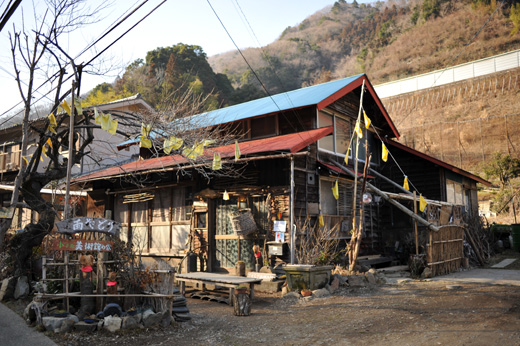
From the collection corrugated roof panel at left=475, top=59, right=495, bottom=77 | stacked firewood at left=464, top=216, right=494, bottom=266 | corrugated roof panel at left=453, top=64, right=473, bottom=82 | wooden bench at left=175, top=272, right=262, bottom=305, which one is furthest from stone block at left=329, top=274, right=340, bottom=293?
corrugated roof panel at left=453, top=64, right=473, bottom=82

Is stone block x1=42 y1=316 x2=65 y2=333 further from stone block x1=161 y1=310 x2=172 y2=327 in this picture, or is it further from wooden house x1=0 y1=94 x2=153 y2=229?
wooden house x1=0 y1=94 x2=153 y2=229

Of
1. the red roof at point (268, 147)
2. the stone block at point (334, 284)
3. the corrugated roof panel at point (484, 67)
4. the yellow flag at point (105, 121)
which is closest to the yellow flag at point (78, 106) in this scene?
the yellow flag at point (105, 121)

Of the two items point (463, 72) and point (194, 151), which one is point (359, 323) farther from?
point (463, 72)

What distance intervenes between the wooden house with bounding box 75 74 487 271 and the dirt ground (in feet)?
9.05

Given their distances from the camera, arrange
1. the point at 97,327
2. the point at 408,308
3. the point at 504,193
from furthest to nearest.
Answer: the point at 504,193
the point at 408,308
the point at 97,327

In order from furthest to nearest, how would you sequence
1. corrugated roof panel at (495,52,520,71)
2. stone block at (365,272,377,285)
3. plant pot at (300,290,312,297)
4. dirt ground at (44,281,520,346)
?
corrugated roof panel at (495,52,520,71) < stone block at (365,272,377,285) < plant pot at (300,290,312,297) < dirt ground at (44,281,520,346)

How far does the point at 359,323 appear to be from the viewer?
24.5ft

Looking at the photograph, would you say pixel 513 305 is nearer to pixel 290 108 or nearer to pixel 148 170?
pixel 290 108

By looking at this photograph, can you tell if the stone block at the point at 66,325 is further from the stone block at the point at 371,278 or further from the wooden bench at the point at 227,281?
the stone block at the point at 371,278

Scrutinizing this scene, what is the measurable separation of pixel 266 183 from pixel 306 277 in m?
3.52

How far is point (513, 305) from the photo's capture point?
8055 mm

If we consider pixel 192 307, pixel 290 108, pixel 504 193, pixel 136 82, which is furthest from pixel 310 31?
pixel 192 307

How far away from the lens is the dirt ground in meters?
6.45

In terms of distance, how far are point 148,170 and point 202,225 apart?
2550mm
